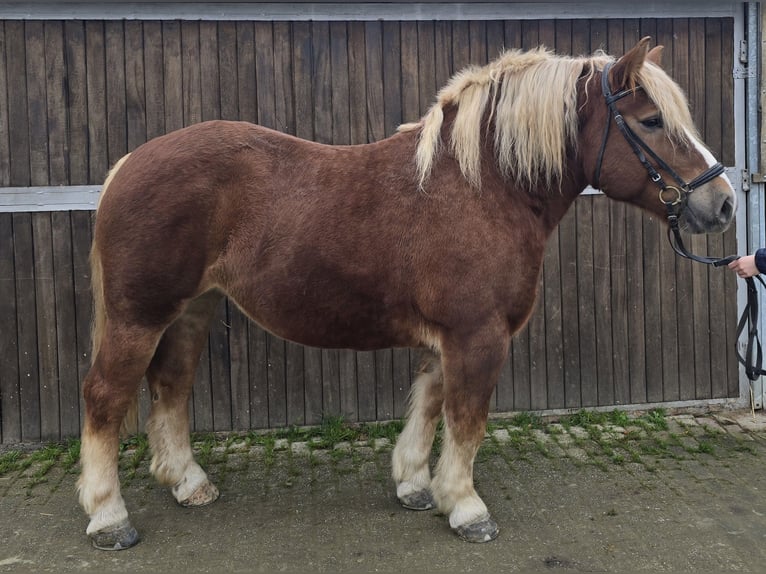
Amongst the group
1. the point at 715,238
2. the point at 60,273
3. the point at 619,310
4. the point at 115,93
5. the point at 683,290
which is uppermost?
the point at 115,93

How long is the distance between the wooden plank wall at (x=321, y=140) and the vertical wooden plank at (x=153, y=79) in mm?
13

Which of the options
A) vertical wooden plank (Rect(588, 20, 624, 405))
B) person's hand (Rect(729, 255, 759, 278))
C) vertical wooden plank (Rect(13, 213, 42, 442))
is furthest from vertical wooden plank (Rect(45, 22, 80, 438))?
person's hand (Rect(729, 255, 759, 278))

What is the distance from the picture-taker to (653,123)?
8.52ft

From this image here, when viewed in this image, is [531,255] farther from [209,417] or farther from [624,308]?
[209,417]

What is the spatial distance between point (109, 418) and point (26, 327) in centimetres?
178

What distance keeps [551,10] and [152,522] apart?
13.8 ft

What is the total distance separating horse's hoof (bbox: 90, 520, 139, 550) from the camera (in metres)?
2.72

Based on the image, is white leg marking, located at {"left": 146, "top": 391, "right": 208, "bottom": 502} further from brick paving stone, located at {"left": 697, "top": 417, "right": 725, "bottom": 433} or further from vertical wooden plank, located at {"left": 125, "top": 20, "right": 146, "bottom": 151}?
brick paving stone, located at {"left": 697, "top": 417, "right": 725, "bottom": 433}

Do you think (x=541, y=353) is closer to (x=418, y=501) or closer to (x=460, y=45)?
(x=418, y=501)

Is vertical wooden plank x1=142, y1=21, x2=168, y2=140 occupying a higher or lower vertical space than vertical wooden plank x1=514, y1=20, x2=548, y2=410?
higher

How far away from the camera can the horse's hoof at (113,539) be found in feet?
8.91

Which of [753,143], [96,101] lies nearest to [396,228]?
[96,101]

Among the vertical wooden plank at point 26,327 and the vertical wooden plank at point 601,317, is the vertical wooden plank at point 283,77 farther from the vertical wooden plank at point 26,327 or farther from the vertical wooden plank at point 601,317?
the vertical wooden plank at point 601,317

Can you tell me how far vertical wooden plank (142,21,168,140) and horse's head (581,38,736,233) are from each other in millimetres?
2859
